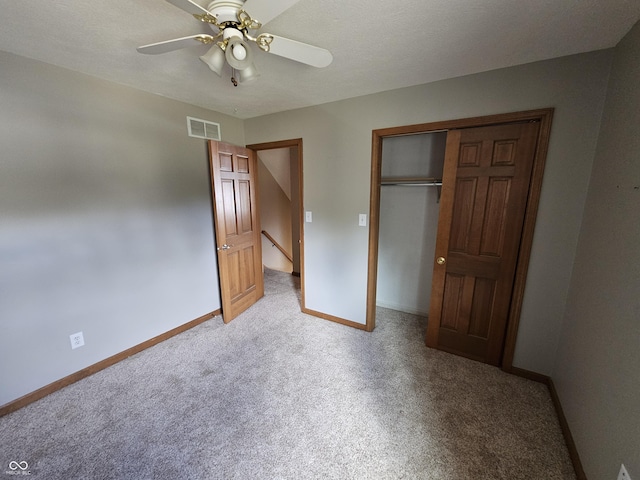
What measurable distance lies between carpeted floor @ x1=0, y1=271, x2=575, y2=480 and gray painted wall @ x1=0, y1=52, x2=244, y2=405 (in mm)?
343

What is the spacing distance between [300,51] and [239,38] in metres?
0.29

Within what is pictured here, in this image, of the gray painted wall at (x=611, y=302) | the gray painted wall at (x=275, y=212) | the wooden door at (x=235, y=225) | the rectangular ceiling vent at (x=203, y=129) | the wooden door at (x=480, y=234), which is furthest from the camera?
the gray painted wall at (x=275, y=212)

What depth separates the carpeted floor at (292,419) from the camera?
4.39 feet

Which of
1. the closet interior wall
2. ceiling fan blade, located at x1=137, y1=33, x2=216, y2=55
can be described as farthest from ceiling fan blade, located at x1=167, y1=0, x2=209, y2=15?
the closet interior wall

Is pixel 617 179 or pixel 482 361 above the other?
pixel 617 179

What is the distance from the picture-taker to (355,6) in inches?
45.2

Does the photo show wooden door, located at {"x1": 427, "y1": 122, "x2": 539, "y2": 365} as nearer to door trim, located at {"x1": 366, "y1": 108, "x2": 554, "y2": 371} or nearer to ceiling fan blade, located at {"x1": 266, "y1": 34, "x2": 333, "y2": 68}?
door trim, located at {"x1": 366, "y1": 108, "x2": 554, "y2": 371}

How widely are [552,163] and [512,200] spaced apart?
313 mm

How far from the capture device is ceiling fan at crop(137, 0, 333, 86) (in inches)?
37.9

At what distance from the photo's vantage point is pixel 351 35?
1358 millimetres

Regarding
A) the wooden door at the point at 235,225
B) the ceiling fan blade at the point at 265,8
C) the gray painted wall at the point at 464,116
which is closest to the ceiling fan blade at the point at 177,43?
the ceiling fan blade at the point at 265,8

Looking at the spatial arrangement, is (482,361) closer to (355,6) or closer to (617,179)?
(617,179)

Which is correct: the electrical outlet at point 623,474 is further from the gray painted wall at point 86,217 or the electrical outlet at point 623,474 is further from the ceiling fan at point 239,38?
the gray painted wall at point 86,217

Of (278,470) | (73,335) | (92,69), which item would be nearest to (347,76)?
(92,69)
